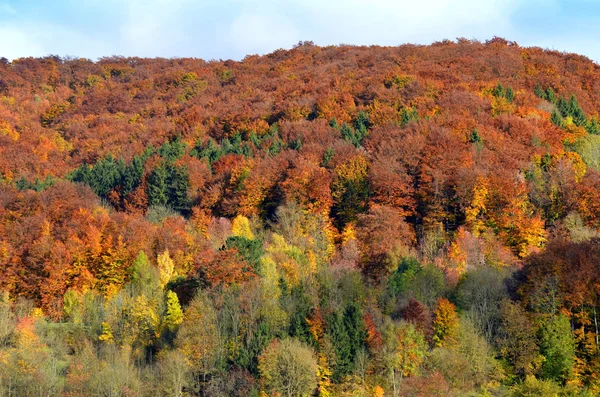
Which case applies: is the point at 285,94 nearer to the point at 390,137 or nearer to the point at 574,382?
the point at 390,137

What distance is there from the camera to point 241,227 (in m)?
73.2

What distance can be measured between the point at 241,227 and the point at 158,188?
2119cm

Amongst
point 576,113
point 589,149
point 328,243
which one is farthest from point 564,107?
point 328,243

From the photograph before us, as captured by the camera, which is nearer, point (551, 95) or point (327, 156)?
point (327, 156)

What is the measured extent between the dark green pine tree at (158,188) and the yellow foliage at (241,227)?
17.6 metres

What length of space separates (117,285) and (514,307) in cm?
3404

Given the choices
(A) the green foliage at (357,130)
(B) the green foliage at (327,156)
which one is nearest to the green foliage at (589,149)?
(A) the green foliage at (357,130)

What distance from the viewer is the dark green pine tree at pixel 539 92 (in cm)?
10575

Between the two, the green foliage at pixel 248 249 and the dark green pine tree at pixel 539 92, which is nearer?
the green foliage at pixel 248 249

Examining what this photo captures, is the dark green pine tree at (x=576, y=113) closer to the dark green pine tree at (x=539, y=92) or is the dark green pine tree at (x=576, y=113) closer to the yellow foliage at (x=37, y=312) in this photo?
the dark green pine tree at (x=539, y=92)

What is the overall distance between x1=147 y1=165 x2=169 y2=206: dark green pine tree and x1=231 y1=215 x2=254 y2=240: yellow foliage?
17556mm

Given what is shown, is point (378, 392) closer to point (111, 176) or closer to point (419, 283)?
point (419, 283)

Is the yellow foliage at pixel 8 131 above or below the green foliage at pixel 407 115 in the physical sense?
above

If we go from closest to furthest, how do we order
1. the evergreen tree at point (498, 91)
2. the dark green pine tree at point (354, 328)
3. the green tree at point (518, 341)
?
the green tree at point (518, 341), the dark green pine tree at point (354, 328), the evergreen tree at point (498, 91)
